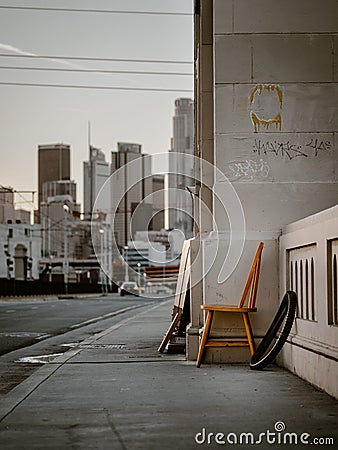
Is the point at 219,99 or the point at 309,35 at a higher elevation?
the point at 309,35

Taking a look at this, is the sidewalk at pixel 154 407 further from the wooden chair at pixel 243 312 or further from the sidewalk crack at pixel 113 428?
the wooden chair at pixel 243 312

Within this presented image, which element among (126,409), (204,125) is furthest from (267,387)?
(204,125)

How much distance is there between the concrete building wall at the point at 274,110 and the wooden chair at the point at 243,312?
23.9 inches

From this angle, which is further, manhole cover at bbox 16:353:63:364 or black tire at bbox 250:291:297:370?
manhole cover at bbox 16:353:63:364

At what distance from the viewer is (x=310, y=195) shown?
12.5 m

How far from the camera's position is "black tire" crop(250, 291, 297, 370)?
1031cm

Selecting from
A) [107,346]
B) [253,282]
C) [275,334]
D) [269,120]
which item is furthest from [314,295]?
[107,346]

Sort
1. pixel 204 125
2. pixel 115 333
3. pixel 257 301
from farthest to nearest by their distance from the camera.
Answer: pixel 115 333, pixel 204 125, pixel 257 301

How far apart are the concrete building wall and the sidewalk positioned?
2004 millimetres

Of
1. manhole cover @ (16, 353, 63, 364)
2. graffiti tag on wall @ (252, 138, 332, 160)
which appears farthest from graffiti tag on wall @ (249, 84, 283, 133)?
manhole cover @ (16, 353, 63, 364)

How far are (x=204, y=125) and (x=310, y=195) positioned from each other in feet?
6.75

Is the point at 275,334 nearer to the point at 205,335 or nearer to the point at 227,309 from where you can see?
the point at 227,309

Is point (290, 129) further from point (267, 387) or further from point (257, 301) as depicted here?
point (267, 387)

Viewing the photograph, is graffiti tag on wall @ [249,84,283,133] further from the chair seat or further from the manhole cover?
the manhole cover
